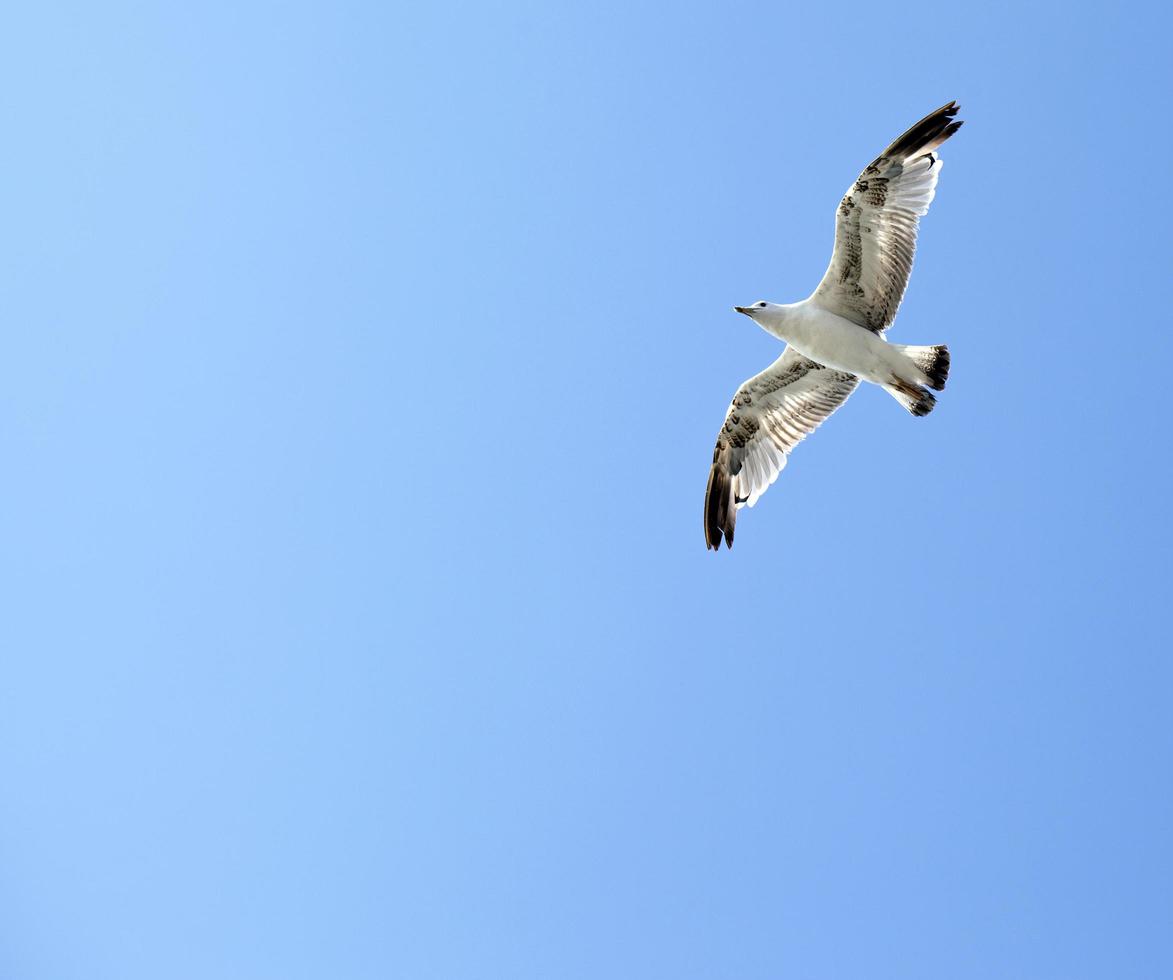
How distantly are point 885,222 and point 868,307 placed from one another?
842 mm

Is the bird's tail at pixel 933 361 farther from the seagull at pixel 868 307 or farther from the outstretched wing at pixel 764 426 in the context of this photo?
the outstretched wing at pixel 764 426

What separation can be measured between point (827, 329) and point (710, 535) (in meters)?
2.97

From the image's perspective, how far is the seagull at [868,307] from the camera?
11.5 m

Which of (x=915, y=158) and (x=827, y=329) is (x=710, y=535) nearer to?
(x=827, y=329)

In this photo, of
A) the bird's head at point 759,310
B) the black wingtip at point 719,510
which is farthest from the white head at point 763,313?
the black wingtip at point 719,510

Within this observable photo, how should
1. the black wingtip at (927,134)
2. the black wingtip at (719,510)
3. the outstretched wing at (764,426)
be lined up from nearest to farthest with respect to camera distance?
the black wingtip at (927,134)
the outstretched wing at (764,426)
the black wingtip at (719,510)

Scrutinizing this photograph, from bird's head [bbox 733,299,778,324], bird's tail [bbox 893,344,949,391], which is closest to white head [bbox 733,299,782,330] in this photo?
bird's head [bbox 733,299,778,324]

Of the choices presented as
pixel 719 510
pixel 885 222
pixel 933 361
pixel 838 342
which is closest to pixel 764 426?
pixel 719 510

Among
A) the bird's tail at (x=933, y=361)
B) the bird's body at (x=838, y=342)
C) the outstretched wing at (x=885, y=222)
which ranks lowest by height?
the bird's tail at (x=933, y=361)

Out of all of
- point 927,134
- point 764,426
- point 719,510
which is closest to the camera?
point 927,134

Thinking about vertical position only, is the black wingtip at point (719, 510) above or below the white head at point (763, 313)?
below

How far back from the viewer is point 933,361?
11586 mm

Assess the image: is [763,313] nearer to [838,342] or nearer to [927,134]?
[838,342]

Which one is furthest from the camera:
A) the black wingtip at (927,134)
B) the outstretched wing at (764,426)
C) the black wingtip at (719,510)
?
the black wingtip at (719,510)
